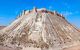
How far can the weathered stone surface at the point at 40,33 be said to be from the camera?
6297 centimetres

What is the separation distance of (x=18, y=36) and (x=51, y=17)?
60.0 ft

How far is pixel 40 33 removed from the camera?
69.5 meters

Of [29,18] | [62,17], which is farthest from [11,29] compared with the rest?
[62,17]

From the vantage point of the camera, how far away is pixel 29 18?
7781cm

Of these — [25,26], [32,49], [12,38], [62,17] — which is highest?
[62,17]

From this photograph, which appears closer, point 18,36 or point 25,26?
point 18,36

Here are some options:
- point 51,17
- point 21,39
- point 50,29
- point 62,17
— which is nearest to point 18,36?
point 21,39

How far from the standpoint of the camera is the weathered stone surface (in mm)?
62969

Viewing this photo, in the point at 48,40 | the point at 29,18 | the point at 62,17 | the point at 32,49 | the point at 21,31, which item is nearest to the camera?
the point at 32,49

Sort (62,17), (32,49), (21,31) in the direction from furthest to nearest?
(62,17)
(21,31)
(32,49)

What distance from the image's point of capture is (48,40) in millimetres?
66062

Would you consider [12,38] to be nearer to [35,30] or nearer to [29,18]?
[35,30]

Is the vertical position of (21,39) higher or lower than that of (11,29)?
lower

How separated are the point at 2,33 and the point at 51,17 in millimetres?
20501
